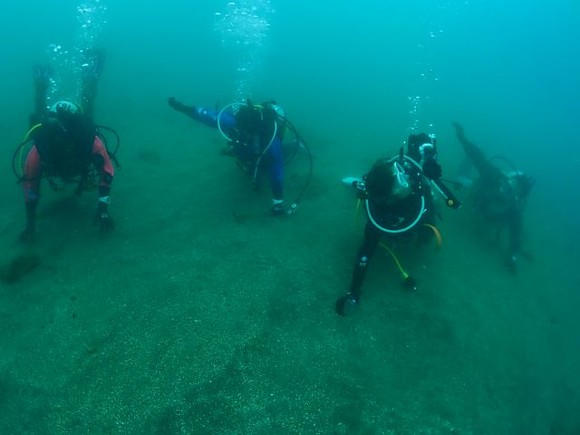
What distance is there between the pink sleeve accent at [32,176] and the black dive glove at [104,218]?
108 centimetres

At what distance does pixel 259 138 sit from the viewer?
6855 millimetres

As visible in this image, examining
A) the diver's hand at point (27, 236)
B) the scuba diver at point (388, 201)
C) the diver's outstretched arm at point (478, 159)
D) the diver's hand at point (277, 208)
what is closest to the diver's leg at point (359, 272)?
the scuba diver at point (388, 201)

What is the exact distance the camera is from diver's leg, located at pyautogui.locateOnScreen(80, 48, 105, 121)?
1116cm

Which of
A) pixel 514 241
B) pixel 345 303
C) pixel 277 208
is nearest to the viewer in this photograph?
pixel 345 303

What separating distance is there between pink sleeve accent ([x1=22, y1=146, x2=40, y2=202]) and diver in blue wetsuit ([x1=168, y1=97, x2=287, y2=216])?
3.14 meters

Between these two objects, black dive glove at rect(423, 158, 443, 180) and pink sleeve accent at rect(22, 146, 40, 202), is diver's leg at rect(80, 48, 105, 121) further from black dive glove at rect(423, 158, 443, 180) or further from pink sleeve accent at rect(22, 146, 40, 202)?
black dive glove at rect(423, 158, 443, 180)

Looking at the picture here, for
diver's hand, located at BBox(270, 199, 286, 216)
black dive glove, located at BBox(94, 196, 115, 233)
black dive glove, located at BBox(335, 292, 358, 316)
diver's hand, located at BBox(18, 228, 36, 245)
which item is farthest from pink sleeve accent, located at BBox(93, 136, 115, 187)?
black dive glove, located at BBox(335, 292, 358, 316)

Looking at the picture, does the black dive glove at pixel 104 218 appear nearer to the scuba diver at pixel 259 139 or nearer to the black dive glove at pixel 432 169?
the scuba diver at pixel 259 139

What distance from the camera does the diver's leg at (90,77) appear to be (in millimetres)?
11164

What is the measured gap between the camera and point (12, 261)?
5426 mm

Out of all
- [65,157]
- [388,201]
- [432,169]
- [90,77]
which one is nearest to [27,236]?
[65,157]

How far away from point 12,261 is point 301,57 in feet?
79.2

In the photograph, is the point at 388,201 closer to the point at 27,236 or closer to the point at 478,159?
the point at 27,236

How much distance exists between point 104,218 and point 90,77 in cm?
823
